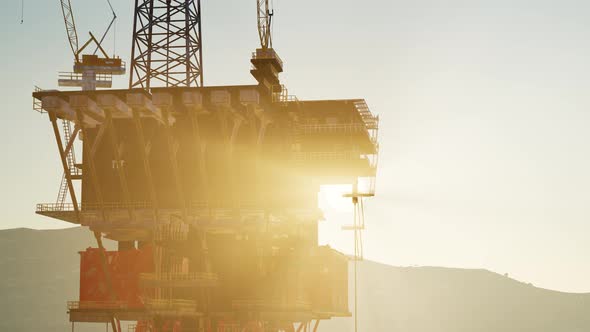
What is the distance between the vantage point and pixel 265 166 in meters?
95.3

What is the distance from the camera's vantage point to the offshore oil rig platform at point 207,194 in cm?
9062

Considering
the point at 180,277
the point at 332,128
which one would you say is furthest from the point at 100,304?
the point at 332,128

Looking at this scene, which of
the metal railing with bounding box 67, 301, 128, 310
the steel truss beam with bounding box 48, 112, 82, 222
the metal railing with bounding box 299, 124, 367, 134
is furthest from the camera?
the metal railing with bounding box 299, 124, 367, 134

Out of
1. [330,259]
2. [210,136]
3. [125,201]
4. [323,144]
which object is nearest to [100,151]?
[125,201]

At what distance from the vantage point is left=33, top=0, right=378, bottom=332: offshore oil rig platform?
9062cm

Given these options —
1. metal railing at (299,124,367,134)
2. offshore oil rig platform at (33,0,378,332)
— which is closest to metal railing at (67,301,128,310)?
offshore oil rig platform at (33,0,378,332)

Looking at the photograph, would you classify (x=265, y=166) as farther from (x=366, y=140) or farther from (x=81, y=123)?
(x=81, y=123)

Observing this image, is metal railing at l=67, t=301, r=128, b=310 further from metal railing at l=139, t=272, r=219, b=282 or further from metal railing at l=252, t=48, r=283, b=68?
metal railing at l=252, t=48, r=283, b=68

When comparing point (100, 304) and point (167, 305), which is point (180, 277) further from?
point (100, 304)

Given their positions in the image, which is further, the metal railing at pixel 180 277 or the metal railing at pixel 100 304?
the metal railing at pixel 100 304

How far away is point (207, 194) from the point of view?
9188cm

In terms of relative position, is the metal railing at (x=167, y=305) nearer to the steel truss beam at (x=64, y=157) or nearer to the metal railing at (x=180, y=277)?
the metal railing at (x=180, y=277)

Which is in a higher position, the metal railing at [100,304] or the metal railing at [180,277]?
the metal railing at [180,277]

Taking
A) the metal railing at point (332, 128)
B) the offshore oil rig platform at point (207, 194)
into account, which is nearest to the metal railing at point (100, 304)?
the offshore oil rig platform at point (207, 194)
